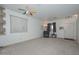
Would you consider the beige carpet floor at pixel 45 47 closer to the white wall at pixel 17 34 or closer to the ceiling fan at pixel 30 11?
the white wall at pixel 17 34

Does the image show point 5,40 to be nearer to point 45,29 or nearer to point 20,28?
point 20,28

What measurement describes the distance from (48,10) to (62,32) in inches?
39.9

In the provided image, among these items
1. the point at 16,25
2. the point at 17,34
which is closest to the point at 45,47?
the point at 17,34

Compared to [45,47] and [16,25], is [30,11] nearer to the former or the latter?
[16,25]

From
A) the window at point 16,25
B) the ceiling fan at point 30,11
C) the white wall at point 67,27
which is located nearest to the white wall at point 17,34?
the window at point 16,25

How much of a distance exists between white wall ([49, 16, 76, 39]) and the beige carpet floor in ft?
0.81

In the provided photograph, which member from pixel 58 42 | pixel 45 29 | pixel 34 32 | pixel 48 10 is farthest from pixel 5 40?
pixel 58 42

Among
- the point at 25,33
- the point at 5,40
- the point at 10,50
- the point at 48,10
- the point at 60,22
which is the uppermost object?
the point at 48,10

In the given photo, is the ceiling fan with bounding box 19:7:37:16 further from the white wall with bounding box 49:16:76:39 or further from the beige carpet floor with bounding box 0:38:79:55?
the beige carpet floor with bounding box 0:38:79:55

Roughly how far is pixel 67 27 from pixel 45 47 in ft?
3.45

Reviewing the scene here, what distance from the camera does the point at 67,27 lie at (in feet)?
10.1

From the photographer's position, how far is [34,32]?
128 inches

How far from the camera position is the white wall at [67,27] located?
114 inches

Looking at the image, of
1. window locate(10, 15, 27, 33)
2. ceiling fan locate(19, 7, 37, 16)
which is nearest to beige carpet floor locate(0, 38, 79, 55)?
window locate(10, 15, 27, 33)
